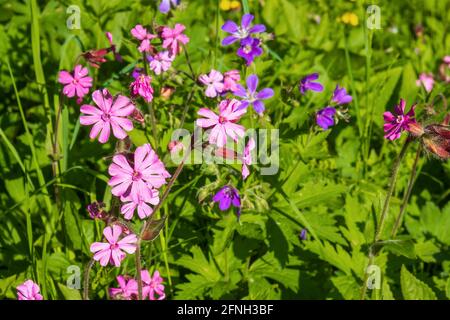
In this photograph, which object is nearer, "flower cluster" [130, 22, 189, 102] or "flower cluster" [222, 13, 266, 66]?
"flower cluster" [130, 22, 189, 102]

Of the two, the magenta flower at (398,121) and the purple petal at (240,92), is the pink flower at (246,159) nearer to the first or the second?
the purple petal at (240,92)

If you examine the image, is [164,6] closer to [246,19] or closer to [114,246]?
[246,19]

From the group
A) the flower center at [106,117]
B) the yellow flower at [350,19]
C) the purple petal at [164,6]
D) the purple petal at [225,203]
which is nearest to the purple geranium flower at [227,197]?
the purple petal at [225,203]

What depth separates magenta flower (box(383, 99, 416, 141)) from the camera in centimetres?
202

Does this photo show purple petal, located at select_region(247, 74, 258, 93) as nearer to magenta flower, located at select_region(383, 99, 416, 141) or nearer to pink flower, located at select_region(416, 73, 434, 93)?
magenta flower, located at select_region(383, 99, 416, 141)

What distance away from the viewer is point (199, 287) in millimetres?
2480

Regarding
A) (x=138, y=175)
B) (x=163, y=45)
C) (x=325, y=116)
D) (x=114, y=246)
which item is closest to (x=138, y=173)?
(x=138, y=175)

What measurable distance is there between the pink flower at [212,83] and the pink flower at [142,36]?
0.26 m

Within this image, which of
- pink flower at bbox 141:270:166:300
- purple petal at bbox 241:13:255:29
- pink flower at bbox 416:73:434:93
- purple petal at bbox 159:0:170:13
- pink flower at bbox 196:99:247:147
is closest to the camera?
pink flower at bbox 196:99:247:147

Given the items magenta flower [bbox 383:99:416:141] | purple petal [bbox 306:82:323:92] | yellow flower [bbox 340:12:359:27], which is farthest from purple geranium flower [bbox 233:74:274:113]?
yellow flower [bbox 340:12:359:27]

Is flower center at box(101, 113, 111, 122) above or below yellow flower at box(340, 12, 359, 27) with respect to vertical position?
below

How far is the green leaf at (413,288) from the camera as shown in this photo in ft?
7.63

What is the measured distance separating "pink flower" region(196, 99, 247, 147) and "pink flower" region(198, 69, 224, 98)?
1.25ft
